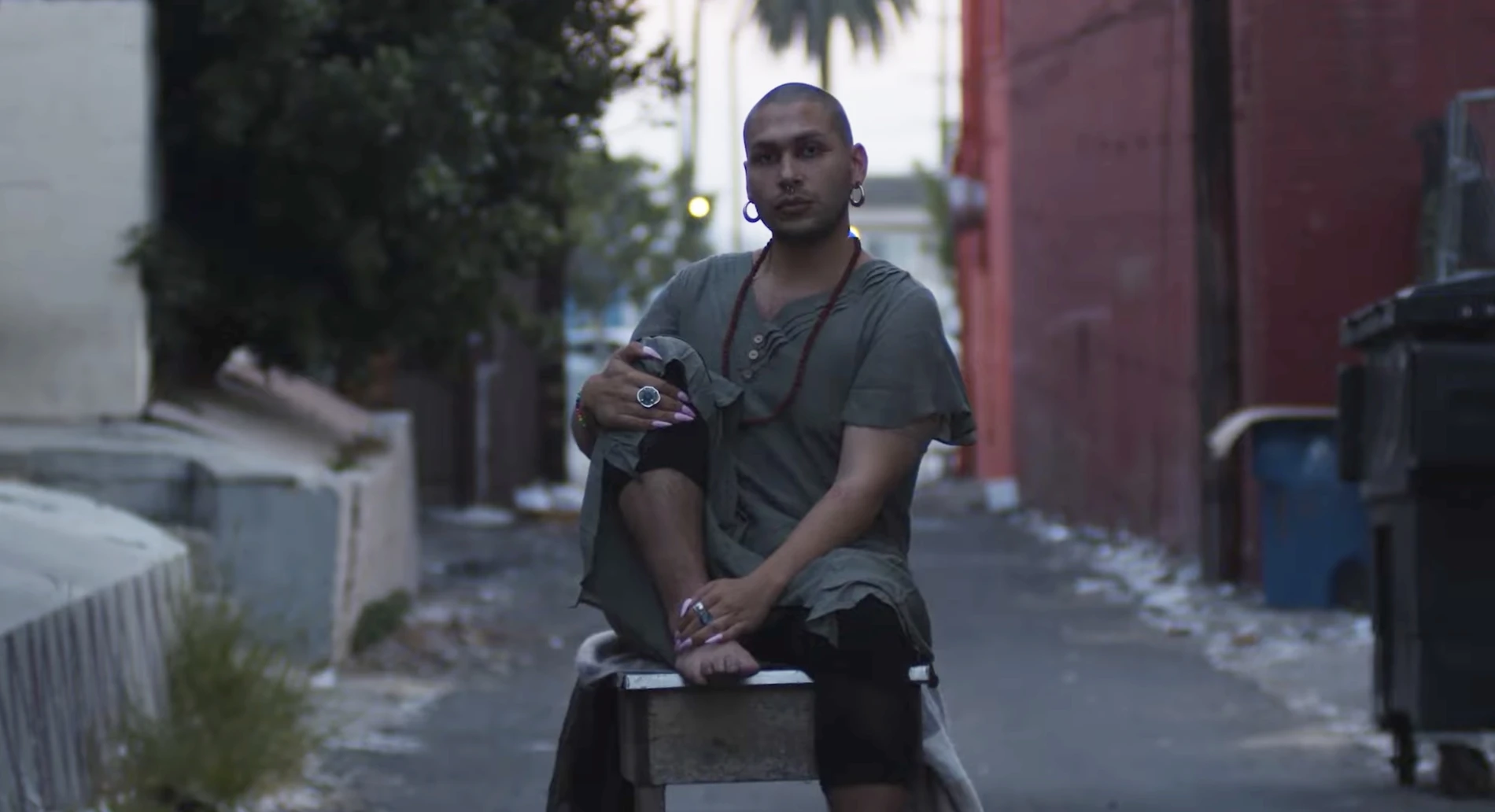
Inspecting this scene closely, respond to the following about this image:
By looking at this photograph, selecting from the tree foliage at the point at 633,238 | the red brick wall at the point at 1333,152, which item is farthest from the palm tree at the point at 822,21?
the red brick wall at the point at 1333,152

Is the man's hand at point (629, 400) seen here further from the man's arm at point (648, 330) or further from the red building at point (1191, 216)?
the red building at point (1191, 216)

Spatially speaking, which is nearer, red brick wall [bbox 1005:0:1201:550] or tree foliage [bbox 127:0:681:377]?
tree foliage [bbox 127:0:681:377]

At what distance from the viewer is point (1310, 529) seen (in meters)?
15.0

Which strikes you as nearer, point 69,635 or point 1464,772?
point 69,635

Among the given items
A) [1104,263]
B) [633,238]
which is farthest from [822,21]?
[1104,263]

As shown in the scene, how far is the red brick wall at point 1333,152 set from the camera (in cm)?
1612

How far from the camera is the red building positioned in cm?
1620

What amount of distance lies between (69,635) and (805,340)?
339 centimetres

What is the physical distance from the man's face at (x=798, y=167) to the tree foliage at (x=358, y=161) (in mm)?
8160

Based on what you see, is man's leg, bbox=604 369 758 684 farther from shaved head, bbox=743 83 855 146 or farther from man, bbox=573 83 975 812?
shaved head, bbox=743 83 855 146

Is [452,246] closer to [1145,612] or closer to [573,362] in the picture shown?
[1145,612]

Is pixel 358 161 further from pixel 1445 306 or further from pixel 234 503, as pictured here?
pixel 1445 306

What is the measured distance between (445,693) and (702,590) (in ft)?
26.0

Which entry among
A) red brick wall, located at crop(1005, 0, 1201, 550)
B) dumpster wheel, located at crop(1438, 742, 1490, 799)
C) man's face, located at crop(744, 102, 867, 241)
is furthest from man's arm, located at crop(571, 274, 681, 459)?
red brick wall, located at crop(1005, 0, 1201, 550)
